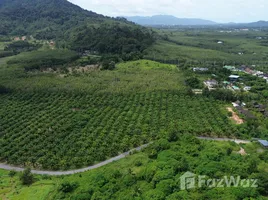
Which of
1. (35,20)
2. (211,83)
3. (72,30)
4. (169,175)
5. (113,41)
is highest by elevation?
(35,20)

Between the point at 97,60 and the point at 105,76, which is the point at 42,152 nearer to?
the point at 105,76

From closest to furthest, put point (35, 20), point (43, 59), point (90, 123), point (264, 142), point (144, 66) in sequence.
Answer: point (264, 142), point (90, 123), point (144, 66), point (43, 59), point (35, 20)

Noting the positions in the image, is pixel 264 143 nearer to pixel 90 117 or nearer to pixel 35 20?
pixel 90 117

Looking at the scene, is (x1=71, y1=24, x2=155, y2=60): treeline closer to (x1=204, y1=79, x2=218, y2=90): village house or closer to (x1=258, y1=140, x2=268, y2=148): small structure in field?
(x1=204, y1=79, x2=218, y2=90): village house

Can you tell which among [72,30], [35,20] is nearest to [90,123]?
[72,30]

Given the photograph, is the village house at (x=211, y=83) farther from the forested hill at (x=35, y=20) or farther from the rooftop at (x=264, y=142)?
the forested hill at (x=35, y=20)

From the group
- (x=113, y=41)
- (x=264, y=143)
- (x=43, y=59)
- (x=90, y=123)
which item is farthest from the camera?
(x=113, y=41)

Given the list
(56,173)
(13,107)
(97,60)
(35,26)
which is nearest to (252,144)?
(56,173)

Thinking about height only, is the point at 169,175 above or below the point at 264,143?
above
